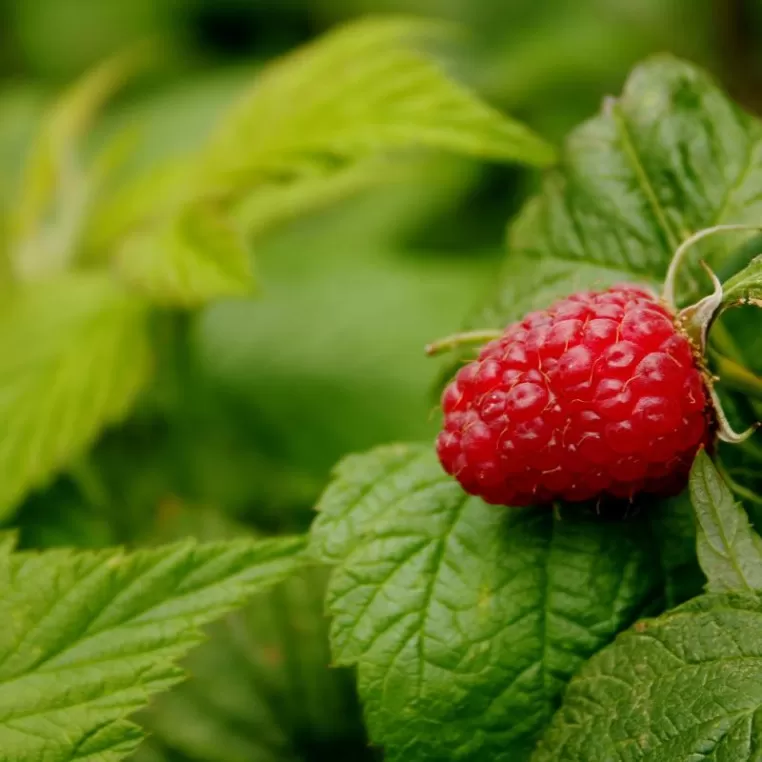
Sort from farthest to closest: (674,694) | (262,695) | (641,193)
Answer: (262,695) → (641,193) → (674,694)

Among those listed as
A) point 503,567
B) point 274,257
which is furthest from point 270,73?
point 503,567

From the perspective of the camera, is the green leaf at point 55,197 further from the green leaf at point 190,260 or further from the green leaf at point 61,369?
the green leaf at point 190,260

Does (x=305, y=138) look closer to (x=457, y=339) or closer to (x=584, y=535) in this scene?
(x=457, y=339)

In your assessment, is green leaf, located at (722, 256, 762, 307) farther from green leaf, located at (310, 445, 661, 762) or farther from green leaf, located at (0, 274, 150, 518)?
green leaf, located at (0, 274, 150, 518)

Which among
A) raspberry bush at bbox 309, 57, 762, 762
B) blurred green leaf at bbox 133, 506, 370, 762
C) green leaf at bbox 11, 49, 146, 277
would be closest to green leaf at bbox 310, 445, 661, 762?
raspberry bush at bbox 309, 57, 762, 762

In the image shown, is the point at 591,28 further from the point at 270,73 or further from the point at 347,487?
the point at 347,487

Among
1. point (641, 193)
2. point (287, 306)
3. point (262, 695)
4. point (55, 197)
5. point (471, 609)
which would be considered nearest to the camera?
point (471, 609)

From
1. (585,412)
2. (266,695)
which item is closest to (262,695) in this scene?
(266,695)
